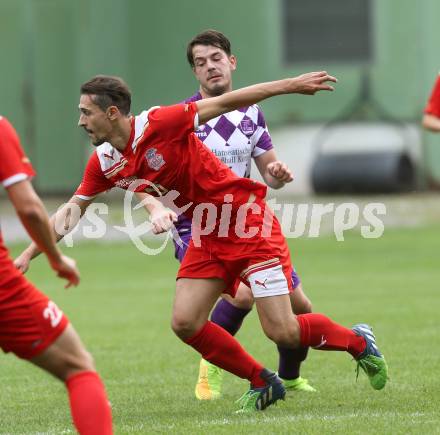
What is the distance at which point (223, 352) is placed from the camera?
6.54 meters

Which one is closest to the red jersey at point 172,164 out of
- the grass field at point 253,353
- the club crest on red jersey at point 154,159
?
the club crest on red jersey at point 154,159

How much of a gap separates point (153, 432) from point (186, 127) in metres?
1.61

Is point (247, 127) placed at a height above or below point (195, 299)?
above

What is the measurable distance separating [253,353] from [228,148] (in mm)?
2492

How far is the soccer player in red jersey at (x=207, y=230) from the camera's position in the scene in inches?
244

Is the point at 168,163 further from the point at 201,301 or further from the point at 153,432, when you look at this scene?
the point at 153,432

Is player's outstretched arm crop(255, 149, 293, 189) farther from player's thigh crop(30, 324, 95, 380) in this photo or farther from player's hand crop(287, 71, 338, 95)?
player's thigh crop(30, 324, 95, 380)

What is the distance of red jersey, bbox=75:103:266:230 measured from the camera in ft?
20.3

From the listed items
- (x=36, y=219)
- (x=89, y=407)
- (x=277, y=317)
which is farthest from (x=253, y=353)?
(x=36, y=219)

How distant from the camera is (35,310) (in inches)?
181

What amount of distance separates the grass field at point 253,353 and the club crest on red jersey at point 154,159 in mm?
1410

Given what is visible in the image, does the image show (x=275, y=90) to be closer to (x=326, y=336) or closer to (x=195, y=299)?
(x=195, y=299)

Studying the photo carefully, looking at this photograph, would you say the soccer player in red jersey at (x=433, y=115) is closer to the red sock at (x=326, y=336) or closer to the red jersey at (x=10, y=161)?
the red sock at (x=326, y=336)

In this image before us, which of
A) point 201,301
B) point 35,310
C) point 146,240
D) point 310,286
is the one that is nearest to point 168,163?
point 201,301
